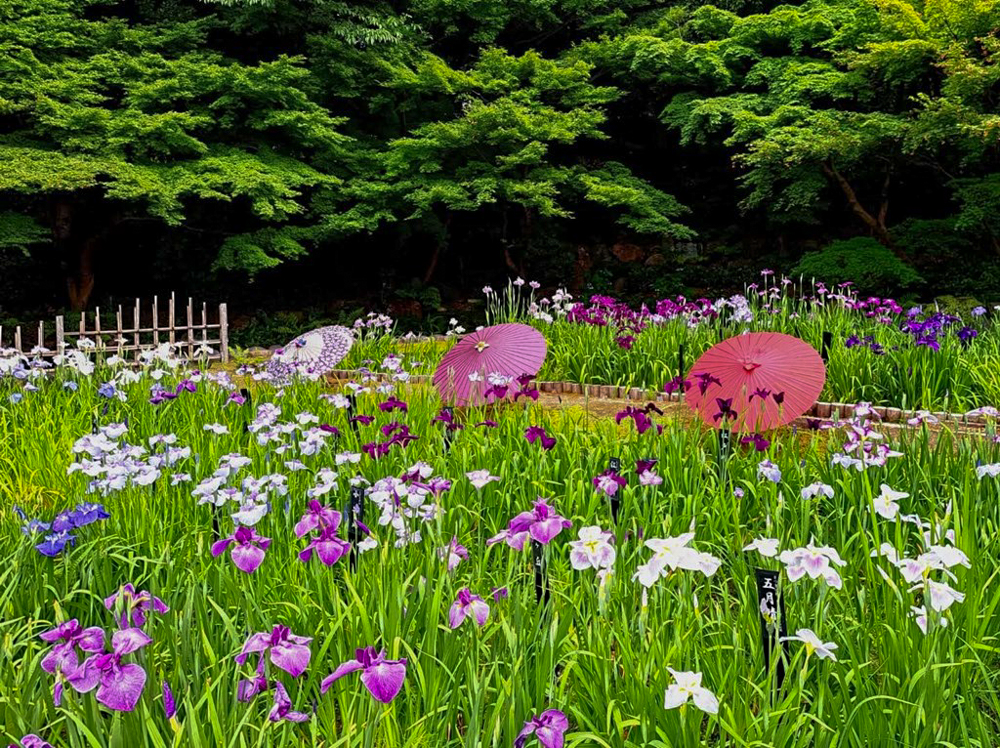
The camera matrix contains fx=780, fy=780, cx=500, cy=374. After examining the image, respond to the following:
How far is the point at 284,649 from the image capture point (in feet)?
3.64

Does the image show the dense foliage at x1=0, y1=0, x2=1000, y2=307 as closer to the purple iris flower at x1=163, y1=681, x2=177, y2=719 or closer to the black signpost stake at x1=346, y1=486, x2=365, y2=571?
the black signpost stake at x1=346, y1=486, x2=365, y2=571

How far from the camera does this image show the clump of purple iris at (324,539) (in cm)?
145

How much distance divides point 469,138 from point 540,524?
31.9 feet

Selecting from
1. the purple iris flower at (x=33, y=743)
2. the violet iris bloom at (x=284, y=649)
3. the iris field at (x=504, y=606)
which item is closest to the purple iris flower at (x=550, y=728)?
the iris field at (x=504, y=606)

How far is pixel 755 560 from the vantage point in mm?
2102

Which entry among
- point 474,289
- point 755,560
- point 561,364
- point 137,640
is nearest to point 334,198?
point 474,289

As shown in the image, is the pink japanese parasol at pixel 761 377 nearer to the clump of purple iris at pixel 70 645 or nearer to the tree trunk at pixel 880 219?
the clump of purple iris at pixel 70 645

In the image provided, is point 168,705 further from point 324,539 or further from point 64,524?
point 64,524

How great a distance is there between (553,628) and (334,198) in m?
10.2

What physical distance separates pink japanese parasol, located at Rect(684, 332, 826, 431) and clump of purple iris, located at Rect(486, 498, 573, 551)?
Answer: 2042mm

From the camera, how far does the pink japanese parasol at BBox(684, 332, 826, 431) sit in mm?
3473

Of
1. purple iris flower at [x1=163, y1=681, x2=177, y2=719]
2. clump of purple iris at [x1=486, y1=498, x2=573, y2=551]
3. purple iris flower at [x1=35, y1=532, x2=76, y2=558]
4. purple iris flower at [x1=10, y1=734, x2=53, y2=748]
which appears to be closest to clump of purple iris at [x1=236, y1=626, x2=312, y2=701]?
purple iris flower at [x1=163, y1=681, x2=177, y2=719]

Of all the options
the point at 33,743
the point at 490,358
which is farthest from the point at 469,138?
the point at 33,743

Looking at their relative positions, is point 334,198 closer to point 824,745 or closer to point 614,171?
point 614,171
